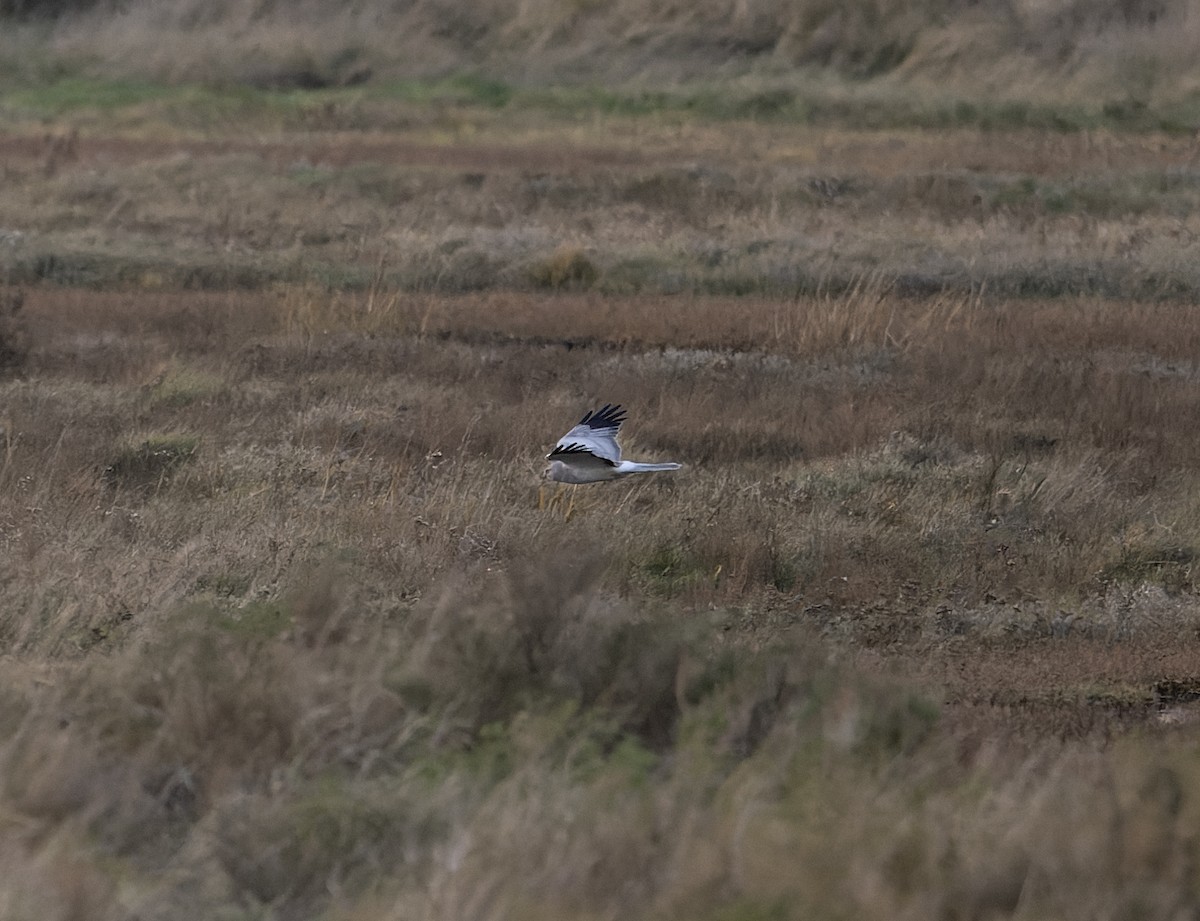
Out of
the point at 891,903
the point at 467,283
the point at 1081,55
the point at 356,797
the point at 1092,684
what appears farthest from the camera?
the point at 1081,55

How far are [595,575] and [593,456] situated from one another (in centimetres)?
201

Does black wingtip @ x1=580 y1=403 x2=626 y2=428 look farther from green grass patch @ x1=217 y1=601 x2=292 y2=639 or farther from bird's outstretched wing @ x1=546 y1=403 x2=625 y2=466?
green grass patch @ x1=217 y1=601 x2=292 y2=639

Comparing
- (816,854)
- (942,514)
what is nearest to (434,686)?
(816,854)

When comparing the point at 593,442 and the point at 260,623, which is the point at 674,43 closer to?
the point at 593,442

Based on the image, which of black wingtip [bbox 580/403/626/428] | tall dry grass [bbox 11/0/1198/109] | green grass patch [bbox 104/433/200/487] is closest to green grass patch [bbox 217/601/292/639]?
black wingtip [bbox 580/403/626/428]

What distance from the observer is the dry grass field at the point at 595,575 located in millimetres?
4441

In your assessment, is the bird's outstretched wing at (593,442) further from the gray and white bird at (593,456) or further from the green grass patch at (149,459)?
the green grass patch at (149,459)

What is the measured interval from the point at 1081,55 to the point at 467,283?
2630cm

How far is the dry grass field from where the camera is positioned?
4.44 metres

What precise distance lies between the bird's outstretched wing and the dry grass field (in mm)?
417

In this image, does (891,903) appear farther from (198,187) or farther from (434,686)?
(198,187)

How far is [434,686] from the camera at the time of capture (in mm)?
5547

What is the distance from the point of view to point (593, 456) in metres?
8.04

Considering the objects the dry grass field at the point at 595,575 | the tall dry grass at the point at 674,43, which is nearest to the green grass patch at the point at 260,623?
the dry grass field at the point at 595,575
